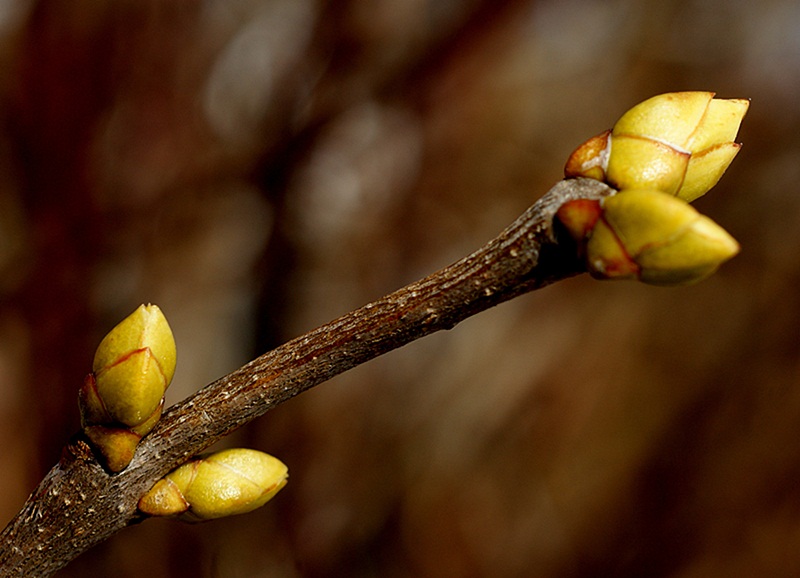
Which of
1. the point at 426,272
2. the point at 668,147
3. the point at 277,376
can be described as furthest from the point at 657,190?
the point at 426,272

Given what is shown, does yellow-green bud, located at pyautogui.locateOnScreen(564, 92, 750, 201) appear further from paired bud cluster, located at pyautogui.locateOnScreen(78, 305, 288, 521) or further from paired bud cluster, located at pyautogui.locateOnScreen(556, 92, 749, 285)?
paired bud cluster, located at pyautogui.locateOnScreen(78, 305, 288, 521)

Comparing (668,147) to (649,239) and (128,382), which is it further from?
(128,382)

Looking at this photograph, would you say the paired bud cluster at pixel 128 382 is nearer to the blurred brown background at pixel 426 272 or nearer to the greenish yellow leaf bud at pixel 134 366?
the greenish yellow leaf bud at pixel 134 366

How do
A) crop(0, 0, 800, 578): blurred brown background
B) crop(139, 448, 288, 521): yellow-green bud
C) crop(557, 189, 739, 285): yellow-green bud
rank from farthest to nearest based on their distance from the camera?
crop(0, 0, 800, 578): blurred brown background
crop(139, 448, 288, 521): yellow-green bud
crop(557, 189, 739, 285): yellow-green bud

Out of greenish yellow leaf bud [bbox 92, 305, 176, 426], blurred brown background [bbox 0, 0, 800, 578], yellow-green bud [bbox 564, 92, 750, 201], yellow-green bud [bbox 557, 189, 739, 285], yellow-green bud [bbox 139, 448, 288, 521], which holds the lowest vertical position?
yellow-green bud [bbox 557, 189, 739, 285]

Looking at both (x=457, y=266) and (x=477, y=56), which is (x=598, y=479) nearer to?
(x=477, y=56)

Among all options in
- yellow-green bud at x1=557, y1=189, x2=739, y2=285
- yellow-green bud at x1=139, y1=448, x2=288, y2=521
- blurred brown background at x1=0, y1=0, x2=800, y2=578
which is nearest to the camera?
yellow-green bud at x1=557, y1=189, x2=739, y2=285

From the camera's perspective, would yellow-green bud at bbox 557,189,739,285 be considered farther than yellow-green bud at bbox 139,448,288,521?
No

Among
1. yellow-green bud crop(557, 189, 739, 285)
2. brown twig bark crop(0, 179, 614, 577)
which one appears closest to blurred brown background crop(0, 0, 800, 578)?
brown twig bark crop(0, 179, 614, 577)
